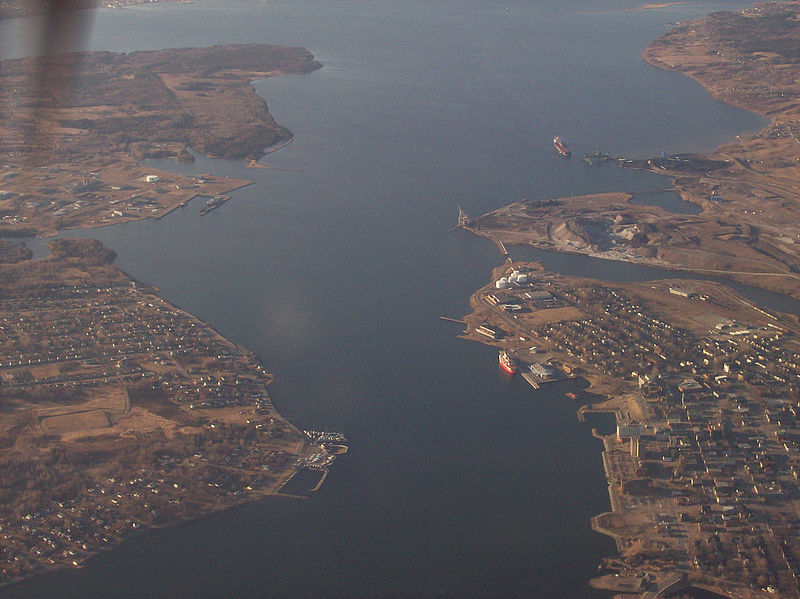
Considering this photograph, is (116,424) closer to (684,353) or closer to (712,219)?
(684,353)

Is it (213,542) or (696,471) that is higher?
(696,471)

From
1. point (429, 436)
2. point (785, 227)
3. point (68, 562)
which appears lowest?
point (68, 562)

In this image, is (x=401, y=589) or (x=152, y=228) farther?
(x=152, y=228)

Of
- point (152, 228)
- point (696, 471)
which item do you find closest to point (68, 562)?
point (696, 471)

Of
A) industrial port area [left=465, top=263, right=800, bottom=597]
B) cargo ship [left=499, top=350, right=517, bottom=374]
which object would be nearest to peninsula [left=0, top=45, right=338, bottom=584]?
cargo ship [left=499, top=350, right=517, bottom=374]

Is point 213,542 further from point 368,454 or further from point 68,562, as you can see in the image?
point 368,454

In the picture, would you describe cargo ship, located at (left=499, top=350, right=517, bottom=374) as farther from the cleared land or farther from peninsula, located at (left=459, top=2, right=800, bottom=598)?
the cleared land

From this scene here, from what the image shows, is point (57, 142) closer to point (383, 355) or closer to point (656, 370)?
point (383, 355)

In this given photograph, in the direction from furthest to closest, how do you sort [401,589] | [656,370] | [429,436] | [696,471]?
[656,370]
[429,436]
[696,471]
[401,589]

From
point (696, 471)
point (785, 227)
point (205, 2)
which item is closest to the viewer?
point (696, 471)
